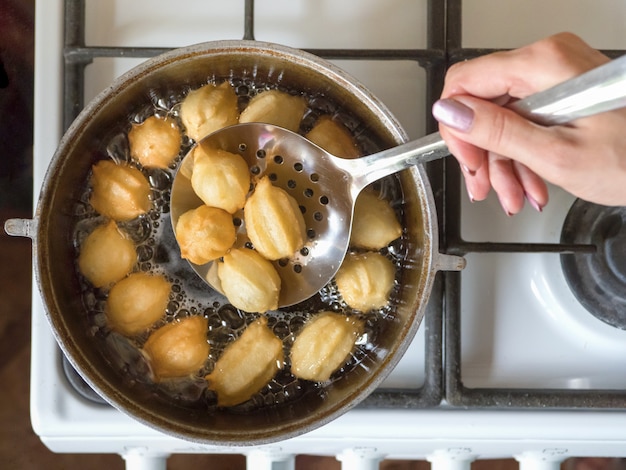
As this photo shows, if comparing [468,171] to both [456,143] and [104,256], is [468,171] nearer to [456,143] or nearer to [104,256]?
[456,143]

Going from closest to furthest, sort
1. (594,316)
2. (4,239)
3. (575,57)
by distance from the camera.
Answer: (575,57) < (594,316) < (4,239)

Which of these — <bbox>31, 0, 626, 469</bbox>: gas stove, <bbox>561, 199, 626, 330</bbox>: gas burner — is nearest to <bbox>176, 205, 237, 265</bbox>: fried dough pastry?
<bbox>31, 0, 626, 469</bbox>: gas stove

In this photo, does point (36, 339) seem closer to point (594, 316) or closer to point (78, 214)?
point (78, 214)

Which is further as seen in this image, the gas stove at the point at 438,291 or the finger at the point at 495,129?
the gas stove at the point at 438,291

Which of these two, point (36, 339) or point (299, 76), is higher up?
point (299, 76)

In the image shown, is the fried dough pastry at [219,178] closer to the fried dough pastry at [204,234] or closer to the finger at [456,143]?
the fried dough pastry at [204,234]

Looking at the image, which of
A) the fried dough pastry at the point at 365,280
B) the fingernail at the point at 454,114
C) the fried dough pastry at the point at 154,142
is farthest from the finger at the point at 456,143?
the fried dough pastry at the point at 154,142

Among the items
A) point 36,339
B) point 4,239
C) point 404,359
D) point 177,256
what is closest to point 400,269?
point 404,359
